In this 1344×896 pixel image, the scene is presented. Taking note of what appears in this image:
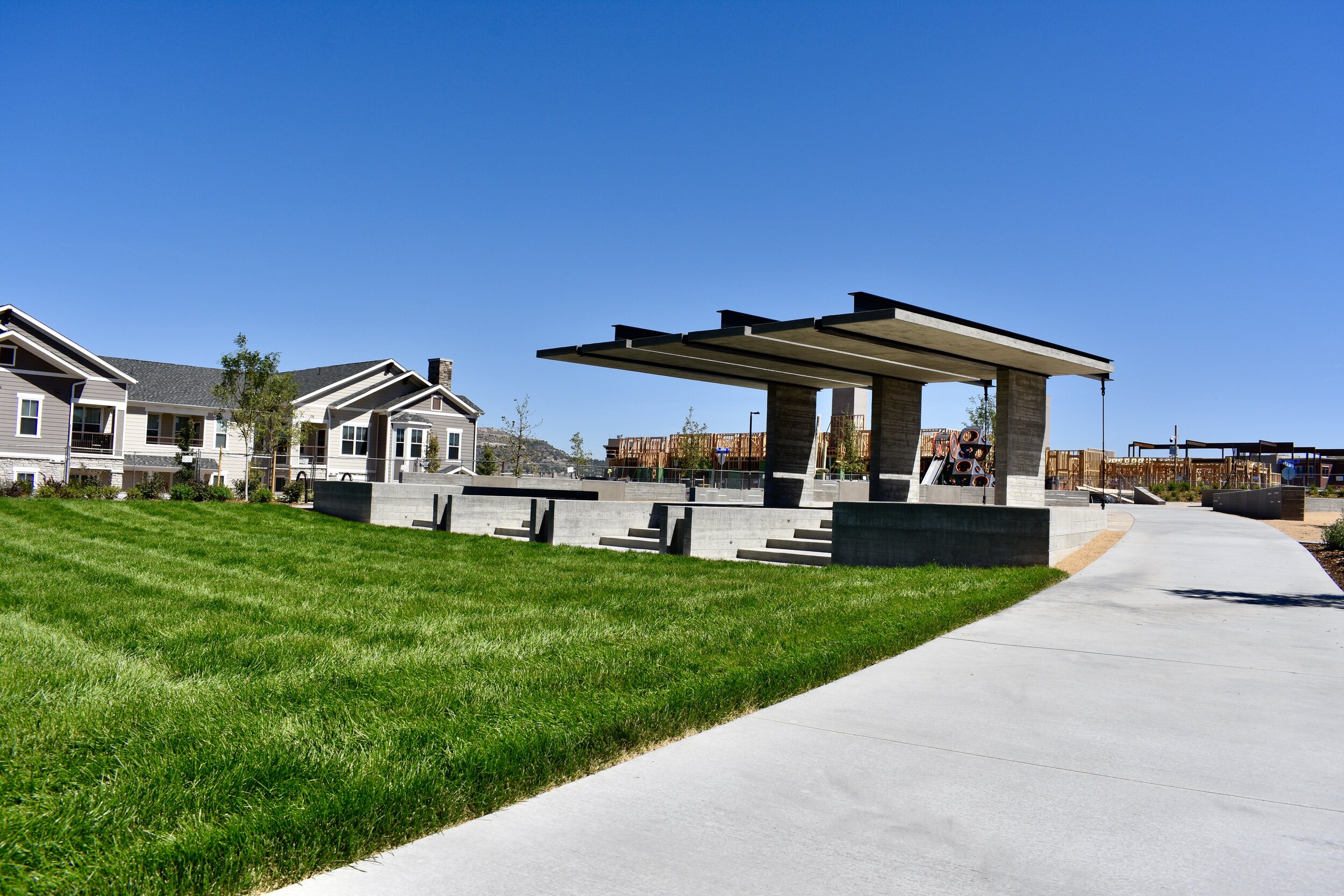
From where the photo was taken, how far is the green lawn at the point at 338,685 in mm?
3312

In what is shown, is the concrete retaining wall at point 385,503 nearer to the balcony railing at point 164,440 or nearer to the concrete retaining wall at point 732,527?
the concrete retaining wall at point 732,527

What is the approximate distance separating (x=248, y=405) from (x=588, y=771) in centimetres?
3429

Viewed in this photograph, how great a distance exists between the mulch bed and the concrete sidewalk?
7965 mm

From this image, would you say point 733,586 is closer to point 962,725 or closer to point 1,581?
point 962,725

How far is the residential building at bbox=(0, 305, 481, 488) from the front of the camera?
37.0 meters

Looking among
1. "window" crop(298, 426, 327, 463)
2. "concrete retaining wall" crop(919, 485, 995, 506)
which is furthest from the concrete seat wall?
"window" crop(298, 426, 327, 463)

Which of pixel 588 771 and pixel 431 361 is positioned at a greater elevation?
pixel 431 361

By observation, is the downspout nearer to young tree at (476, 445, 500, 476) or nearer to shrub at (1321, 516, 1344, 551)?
young tree at (476, 445, 500, 476)

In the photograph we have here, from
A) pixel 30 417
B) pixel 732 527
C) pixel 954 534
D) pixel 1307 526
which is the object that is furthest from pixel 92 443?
pixel 1307 526

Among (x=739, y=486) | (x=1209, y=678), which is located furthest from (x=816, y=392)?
(x=1209, y=678)

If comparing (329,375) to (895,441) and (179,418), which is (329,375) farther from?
(895,441)

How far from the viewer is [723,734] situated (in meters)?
4.96

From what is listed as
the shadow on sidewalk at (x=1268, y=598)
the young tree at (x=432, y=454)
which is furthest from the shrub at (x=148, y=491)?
the shadow on sidewalk at (x=1268, y=598)

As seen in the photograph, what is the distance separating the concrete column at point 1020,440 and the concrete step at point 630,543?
8.28 meters
